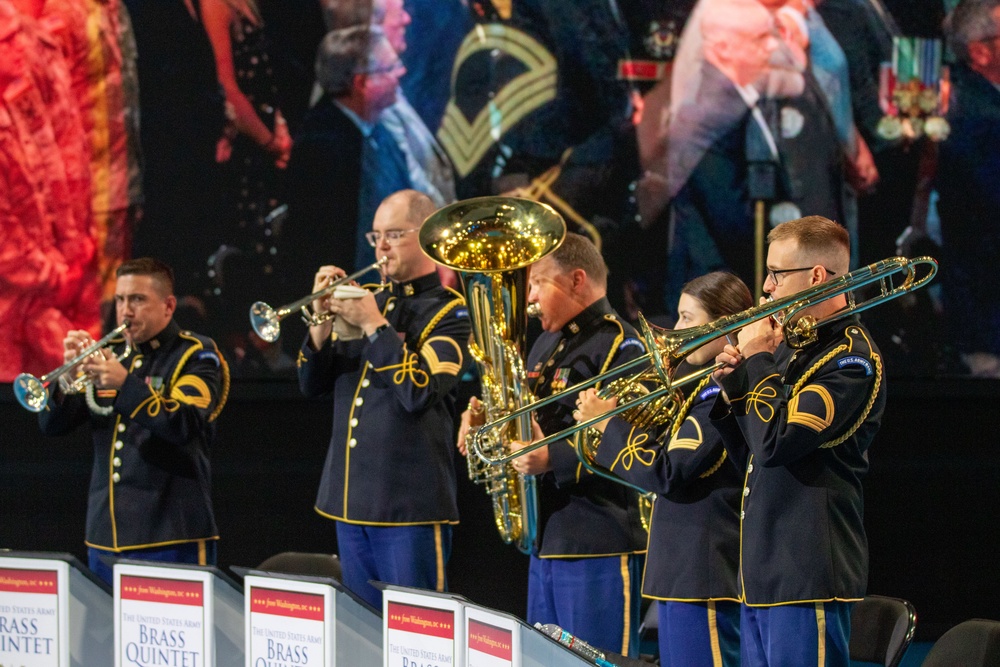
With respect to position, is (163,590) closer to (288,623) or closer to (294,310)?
(288,623)

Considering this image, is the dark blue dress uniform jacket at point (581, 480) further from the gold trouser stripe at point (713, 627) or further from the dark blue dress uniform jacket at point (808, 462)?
the dark blue dress uniform jacket at point (808, 462)

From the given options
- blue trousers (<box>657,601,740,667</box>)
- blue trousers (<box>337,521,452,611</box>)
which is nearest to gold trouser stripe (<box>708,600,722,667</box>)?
blue trousers (<box>657,601,740,667</box>)

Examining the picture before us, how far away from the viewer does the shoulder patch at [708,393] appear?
375 centimetres

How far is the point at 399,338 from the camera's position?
4465mm

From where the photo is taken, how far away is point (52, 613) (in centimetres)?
340

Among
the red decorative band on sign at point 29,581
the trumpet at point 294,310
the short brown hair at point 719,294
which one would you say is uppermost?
the trumpet at point 294,310

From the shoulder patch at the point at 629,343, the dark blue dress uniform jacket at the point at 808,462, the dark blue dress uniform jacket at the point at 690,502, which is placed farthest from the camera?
the shoulder patch at the point at 629,343

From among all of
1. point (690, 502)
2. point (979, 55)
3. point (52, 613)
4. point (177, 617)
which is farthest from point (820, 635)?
point (979, 55)

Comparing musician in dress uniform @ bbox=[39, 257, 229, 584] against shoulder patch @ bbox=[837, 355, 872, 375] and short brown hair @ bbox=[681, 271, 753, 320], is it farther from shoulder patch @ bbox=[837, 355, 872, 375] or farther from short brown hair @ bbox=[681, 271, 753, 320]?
shoulder patch @ bbox=[837, 355, 872, 375]

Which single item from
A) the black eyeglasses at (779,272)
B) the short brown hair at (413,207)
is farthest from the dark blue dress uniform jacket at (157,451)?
the black eyeglasses at (779,272)

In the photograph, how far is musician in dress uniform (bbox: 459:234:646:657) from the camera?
414 centimetres

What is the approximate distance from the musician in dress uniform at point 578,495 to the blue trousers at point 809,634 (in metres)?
0.89

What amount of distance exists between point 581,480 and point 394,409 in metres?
0.78

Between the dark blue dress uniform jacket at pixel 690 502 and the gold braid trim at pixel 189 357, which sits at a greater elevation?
the gold braid trim at pixel 189 357
